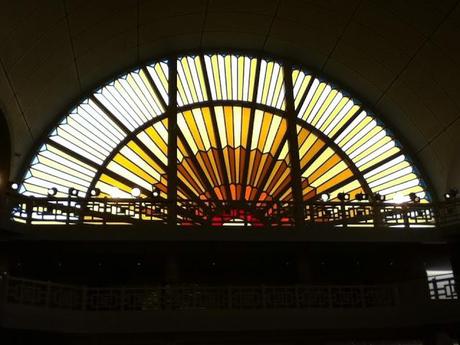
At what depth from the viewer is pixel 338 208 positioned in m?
18.9

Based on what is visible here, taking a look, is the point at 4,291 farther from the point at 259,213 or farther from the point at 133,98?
the point at 133,98

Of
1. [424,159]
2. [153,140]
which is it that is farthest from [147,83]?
[424,159]

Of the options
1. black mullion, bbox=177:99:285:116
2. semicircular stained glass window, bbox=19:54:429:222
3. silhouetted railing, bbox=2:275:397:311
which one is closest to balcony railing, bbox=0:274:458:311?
silhouetted railing, bbox=2:275:397:311

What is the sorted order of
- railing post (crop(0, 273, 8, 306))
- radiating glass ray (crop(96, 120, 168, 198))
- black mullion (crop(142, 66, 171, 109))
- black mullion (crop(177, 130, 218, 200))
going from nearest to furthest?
railing post (crop(0, 273, 8, 306))
radiating glass ray (crop(96, 120, 168, 198))
black mullion (crop(177, 130, 218, 200))
black mullion (crop(142, 66, 171, 109))

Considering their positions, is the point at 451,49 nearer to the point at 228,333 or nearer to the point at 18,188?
the point at 228,333

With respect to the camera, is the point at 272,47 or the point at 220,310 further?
the point at 272,47

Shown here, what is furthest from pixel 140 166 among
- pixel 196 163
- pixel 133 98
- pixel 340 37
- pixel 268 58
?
pixel 340 37

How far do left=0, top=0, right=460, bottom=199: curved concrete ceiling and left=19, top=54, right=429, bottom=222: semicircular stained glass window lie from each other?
0.59 meters

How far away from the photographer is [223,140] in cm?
2192

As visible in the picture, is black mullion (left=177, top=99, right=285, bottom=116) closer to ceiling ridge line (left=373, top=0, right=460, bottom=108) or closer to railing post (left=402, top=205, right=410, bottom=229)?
ceiling ridge line (left=373, top=0, right=460, bottom=108)

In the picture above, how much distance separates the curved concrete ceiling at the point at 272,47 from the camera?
17578 mm

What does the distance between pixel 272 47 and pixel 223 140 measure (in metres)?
3.62

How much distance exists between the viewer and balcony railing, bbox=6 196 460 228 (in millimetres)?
17891

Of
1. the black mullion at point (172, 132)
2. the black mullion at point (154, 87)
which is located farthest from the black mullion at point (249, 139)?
the black mullion at point (154, 87)
